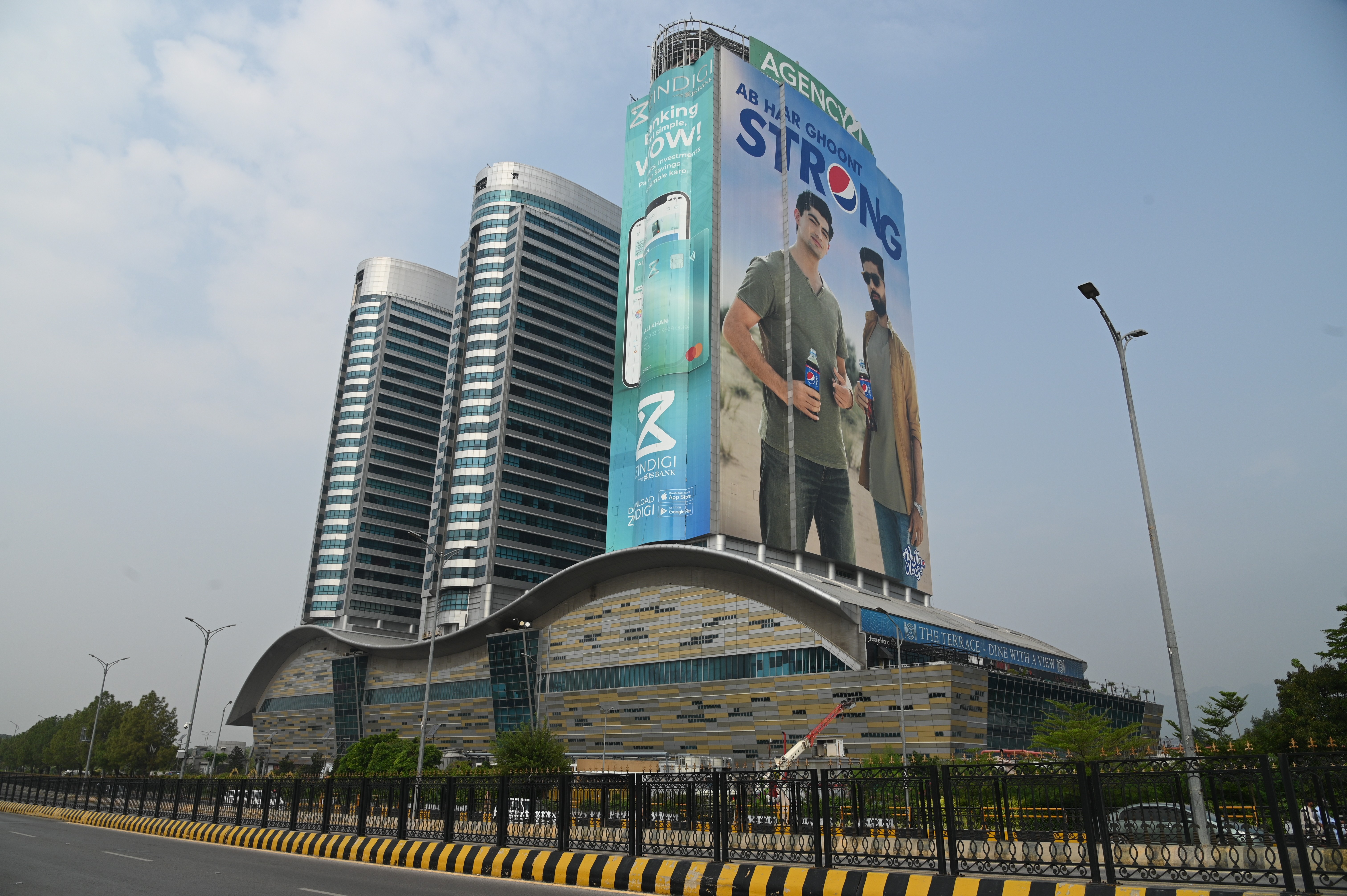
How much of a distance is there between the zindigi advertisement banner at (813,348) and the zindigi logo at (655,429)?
605 centimetres

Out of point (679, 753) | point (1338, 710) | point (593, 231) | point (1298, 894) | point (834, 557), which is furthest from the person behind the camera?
point (593, 231)

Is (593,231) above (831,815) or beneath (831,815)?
above

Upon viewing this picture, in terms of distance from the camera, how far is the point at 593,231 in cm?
14562

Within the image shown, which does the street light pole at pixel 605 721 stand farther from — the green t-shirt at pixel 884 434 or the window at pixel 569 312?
the window at pixel 569 312

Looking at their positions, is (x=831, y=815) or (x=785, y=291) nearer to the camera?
(x=831, y=815)

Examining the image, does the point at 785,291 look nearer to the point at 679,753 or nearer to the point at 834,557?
the point at 834,557

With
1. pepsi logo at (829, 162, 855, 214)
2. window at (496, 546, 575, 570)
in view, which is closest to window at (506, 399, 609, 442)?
window at (496, 546, 575, 570)

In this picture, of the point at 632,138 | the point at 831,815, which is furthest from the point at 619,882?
the point at 632,138

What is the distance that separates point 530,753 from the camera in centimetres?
5484

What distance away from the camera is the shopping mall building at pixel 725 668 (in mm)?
62719

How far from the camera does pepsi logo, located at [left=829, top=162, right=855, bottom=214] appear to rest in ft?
356

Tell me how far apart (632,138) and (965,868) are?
3991 inches

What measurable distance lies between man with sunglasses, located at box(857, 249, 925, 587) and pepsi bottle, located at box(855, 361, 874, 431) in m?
0.36

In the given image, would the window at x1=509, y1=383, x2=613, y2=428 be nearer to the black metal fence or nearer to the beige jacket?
the beige jacket
